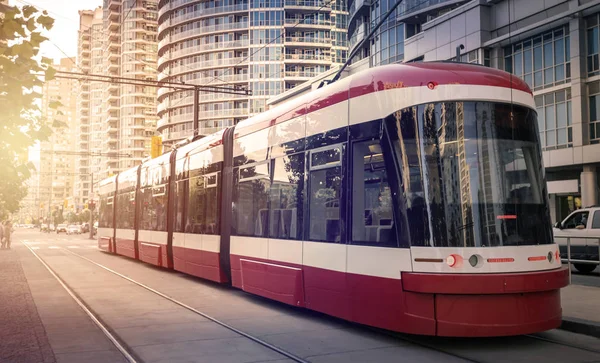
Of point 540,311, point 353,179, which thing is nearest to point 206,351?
point 353,179

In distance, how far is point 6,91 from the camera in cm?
802

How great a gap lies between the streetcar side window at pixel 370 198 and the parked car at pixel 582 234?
34.8ft

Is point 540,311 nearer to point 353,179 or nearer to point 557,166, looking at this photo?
point 353,179

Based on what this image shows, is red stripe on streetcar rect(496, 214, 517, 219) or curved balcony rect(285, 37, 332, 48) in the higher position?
curved balcony rect(285, 37, 332, 48)

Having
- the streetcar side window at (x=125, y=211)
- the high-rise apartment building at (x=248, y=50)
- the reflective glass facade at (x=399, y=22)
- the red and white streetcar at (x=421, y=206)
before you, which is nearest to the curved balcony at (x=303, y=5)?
the high-rise apartment building at (x=248, y=50)

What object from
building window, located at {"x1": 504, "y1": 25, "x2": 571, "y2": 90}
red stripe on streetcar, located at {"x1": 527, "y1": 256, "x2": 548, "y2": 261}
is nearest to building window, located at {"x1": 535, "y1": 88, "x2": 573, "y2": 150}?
building window, located at {"x1": 504, "y1": 25, "x2": 571, "y2": 90}

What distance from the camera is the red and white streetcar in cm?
708

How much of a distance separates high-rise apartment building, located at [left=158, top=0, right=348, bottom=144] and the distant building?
54824 mm

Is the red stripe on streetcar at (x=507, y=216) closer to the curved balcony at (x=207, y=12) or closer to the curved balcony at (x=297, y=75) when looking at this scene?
the curved balcony at (x=297, y=75)

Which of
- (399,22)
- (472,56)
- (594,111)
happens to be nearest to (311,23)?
(399,22)

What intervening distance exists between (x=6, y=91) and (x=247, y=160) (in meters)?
4.78

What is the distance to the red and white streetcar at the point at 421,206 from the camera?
7078 mm

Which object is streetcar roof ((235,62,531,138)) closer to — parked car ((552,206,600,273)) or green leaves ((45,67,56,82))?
green leaves ((45,67,56,82))

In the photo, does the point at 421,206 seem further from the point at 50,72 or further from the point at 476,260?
the point at 50,72
